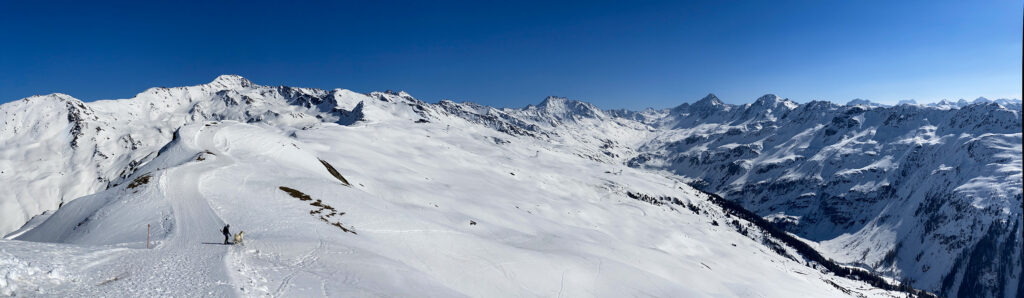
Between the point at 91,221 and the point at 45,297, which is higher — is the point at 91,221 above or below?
below

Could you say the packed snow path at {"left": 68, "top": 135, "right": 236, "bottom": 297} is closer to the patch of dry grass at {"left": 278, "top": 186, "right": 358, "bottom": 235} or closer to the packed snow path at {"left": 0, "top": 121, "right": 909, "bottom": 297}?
the packed snow path at {"left": 0, "top": 121, "right": 909, "bottom": 297}

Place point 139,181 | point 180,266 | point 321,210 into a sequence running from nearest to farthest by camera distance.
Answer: point 180,266 → point 321,210 → point 139,181

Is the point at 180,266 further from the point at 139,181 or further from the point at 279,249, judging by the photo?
the point at 139,181

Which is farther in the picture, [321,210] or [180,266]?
[321,210]

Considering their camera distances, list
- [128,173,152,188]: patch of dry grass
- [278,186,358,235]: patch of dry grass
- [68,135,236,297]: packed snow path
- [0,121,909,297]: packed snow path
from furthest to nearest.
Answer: [128,173,152,188]: patch of dry grass < [278,186,358,235]: patch of dry grass < [0,121,909,297]: packed snow path < [68,135,236,297]: packed snow path

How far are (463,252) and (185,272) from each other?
25.7 meters

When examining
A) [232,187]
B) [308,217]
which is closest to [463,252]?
[308,217]

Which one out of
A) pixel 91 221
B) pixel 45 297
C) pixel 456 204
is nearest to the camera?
pixel 45 297

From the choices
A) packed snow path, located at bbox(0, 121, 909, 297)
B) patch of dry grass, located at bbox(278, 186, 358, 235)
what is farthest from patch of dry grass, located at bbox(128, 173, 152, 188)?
patch of dry grass, located at bbox(278, 186, 358, 235)

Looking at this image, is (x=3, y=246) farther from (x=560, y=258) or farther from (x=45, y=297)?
(x=560, y=258)

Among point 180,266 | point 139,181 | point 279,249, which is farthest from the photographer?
point 139,181

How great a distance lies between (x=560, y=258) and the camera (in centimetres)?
5238

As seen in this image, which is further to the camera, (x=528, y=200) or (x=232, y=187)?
(x=528, y=200)

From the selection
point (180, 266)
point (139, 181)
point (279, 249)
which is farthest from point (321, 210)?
point (180, 266)
